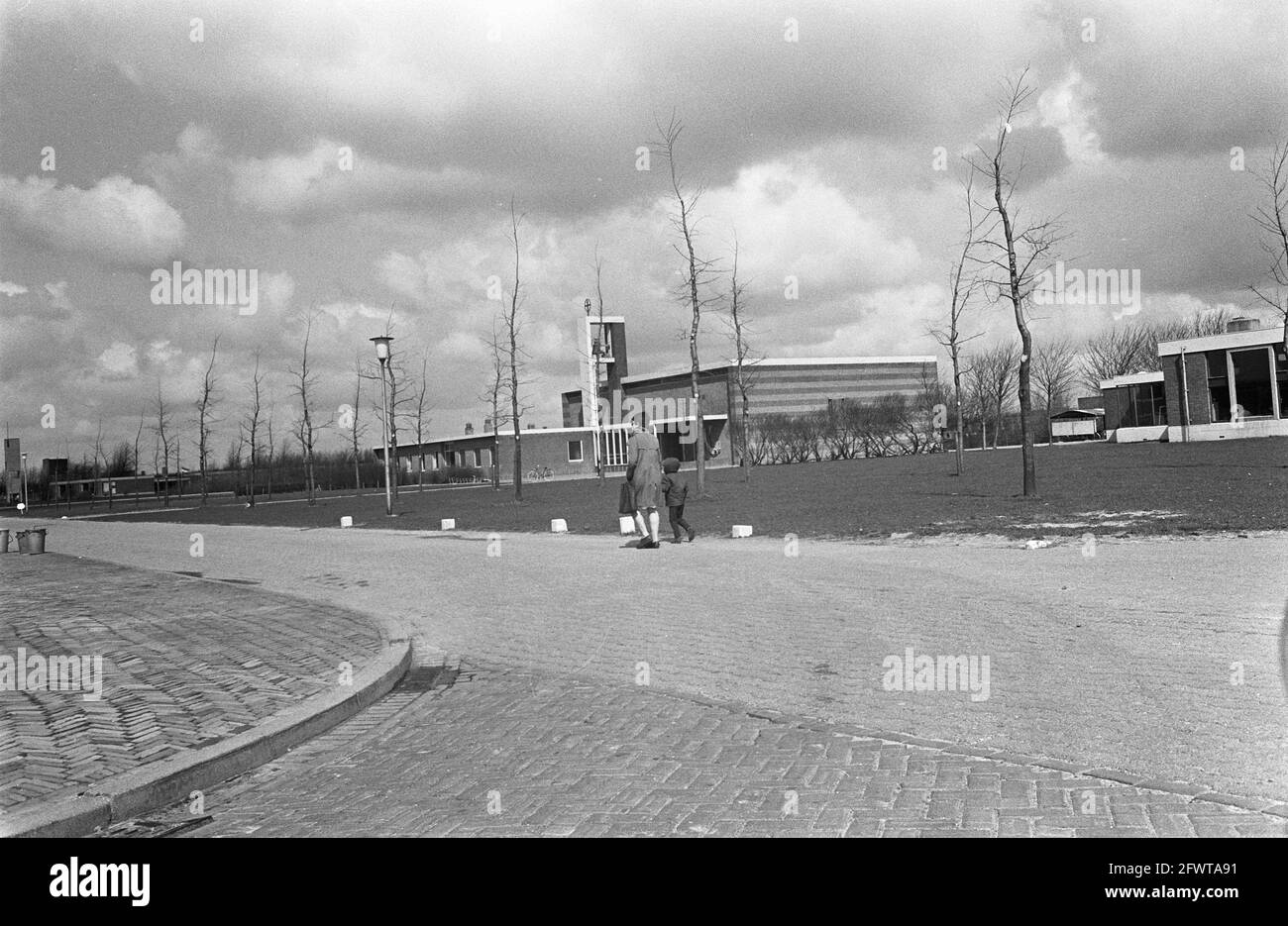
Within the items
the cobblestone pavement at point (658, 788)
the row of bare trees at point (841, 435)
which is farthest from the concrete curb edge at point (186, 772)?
the row of bare trees at point (841, 435)

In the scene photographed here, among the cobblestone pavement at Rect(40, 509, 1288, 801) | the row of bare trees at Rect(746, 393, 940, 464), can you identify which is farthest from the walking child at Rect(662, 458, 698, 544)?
the row of bare trees at Rect(746, 393, 940, 464)

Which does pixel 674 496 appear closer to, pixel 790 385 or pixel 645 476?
pixel 645 476

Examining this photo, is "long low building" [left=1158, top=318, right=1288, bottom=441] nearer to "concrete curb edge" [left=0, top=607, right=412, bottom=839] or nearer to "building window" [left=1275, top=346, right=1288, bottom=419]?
"building window" [left=1275, top=346, right=1288, bottom=419]

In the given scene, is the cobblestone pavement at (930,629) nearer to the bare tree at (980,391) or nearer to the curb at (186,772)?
the curb at (186,772)

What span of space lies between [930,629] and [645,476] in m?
9.18

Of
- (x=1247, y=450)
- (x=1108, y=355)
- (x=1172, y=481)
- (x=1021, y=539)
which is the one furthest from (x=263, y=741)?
(x=1108, y=355)

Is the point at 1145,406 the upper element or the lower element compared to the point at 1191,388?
lower

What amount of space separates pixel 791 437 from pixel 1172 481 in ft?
187

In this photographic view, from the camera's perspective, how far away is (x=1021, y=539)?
15.8 m

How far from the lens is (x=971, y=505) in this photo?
22.7 m

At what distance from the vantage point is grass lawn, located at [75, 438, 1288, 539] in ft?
57.7

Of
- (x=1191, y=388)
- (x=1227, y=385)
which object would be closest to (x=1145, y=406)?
(x=1191, y=388)
